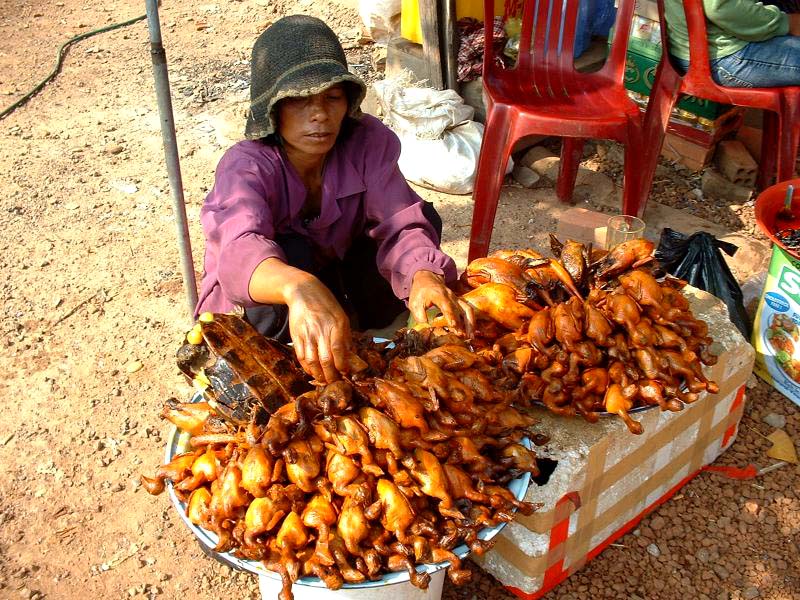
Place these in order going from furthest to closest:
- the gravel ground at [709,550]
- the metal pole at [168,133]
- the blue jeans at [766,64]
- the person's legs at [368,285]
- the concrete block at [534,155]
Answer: the concrete block at [534,155] → the blue jeans at [766,64] → the person's legs at [368,285] → the metal pole at [168,133] → the gravel ground at [709,550]

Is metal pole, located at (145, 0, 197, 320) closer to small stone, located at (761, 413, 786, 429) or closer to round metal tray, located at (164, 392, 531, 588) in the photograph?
round metal tray, located at (164, 392, 531, 588)

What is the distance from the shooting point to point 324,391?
5.61 feet

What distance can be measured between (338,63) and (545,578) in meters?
1.81

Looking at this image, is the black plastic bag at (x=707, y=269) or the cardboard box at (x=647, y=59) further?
the cardboard box at (x=647, y=59)

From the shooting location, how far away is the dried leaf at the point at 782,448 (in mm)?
Answer: 3002

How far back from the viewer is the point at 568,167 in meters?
4.76

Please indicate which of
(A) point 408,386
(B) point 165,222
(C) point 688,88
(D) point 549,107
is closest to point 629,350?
(A) point 408,386

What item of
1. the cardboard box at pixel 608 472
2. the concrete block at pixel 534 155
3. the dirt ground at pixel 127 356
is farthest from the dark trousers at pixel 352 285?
the concrete block at pixel 534 155

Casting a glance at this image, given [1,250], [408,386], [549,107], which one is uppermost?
[408,386]

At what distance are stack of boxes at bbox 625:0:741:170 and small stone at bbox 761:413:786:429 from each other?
2.32m

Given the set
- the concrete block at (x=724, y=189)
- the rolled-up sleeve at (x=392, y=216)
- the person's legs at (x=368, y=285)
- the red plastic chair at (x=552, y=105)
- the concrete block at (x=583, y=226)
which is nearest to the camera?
the rolled-up sleeve at (x=392, y=216)

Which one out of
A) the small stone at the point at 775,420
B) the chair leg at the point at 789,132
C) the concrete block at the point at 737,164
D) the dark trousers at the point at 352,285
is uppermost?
the chair leg at the point at 789,132

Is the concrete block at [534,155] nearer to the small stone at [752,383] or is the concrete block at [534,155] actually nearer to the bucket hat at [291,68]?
the small stone at [752,383]

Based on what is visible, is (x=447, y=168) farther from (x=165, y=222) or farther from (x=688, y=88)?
(x=165, y=222)
